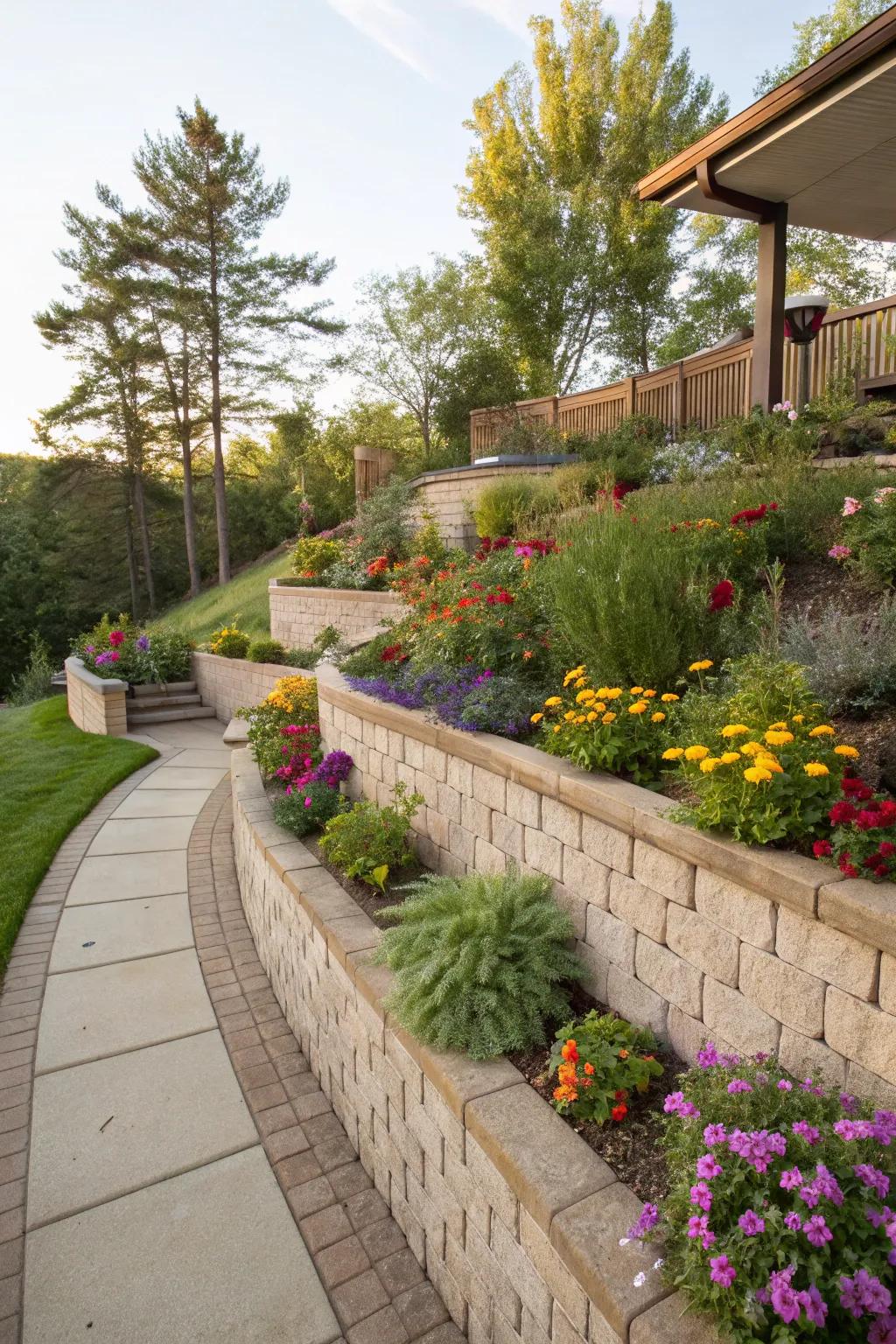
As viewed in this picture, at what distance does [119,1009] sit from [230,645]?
7.17m

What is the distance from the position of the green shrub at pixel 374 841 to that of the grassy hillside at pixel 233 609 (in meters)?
8.56

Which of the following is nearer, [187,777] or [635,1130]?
[635,1130]

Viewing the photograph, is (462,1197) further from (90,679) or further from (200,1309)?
(90,679)

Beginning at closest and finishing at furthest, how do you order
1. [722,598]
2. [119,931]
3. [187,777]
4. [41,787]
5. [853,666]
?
[853,666]
[722,598]
[119,931]
[41,787]
[187,777]

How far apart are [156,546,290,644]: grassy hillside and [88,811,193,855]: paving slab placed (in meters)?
5.90

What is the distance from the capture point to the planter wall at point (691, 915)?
160cm

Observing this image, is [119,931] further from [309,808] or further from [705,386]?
[705,386]

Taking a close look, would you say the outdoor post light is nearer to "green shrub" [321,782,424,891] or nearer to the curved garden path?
"green shrub" [321,782,424,891]

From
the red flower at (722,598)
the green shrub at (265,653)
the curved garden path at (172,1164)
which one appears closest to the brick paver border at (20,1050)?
Result: the curved garden path at (172,1164)

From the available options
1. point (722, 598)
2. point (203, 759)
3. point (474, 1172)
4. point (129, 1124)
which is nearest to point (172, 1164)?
point (129, 1124)

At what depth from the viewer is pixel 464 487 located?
8.48 m

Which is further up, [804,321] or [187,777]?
[804,321]

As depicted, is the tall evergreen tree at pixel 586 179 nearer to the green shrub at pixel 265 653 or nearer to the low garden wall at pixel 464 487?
the low garden wall at pixel 464 487

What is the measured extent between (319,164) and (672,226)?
14.6 meters
